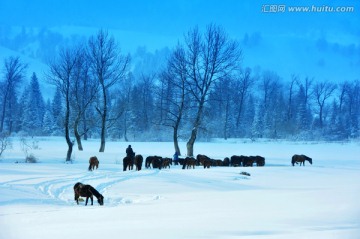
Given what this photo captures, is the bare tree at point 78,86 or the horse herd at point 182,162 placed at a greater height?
the bare tree at point 78,86

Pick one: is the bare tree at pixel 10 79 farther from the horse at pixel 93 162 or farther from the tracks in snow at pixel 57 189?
the tracks in snow at pixel 57 189

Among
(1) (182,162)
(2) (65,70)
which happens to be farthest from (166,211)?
(2) (65,70)

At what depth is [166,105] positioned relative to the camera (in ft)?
224

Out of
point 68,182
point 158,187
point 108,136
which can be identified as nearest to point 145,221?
point 158,187

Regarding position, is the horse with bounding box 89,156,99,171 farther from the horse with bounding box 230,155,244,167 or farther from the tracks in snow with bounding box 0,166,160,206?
the horse with bounding box 230,155,244,167

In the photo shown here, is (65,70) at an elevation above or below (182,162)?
above

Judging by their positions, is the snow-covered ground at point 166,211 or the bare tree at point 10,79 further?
the bare tree at point 10,79

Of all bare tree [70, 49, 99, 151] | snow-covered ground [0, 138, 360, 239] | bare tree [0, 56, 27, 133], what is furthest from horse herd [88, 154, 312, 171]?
bare tree [0, 56, 27, 133]

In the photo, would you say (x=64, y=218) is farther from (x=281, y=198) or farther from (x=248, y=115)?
(x=248, y=115)

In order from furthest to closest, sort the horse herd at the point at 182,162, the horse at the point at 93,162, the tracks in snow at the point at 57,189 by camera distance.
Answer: the horse herd at the point at 182,162 < the horse at the point at 93,162 < the tracks in snow at the point at 57,189

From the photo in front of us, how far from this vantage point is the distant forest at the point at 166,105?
1404 inches

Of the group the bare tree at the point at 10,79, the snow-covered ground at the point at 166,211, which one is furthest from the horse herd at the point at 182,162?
the bare tree at the point at 10,79

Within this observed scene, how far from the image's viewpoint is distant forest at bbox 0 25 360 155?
35.7 metres

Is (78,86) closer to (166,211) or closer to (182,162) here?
(182,162)
